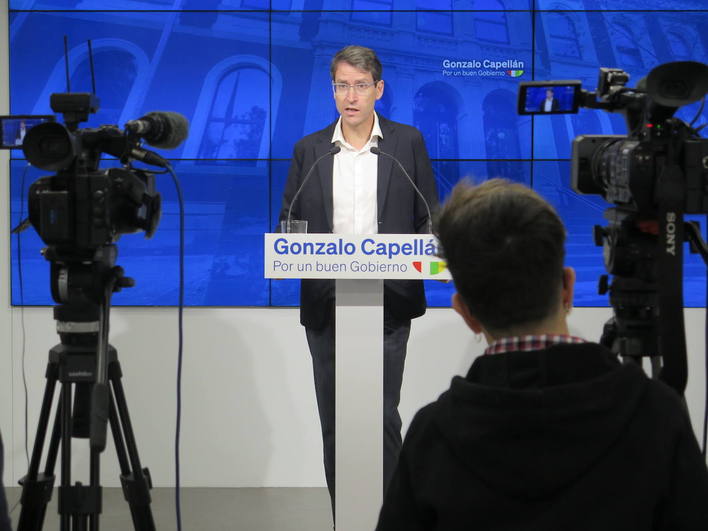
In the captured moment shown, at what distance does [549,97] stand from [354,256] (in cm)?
81

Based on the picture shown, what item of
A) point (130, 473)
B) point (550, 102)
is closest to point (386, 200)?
point (550, 102)

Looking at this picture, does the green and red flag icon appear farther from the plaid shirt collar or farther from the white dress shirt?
the plaid shirt collar

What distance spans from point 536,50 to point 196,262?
2.02m

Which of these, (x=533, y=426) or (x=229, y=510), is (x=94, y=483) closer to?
(x=533, y=426)

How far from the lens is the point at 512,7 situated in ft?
13.5

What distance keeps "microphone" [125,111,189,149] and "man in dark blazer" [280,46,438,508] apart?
81 cm

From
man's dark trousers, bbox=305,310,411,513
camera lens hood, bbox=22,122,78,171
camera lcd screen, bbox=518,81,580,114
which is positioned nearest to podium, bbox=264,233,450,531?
man's dark trousers, bbox=305,310,411,513

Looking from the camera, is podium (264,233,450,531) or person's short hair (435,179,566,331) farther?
podium (264,233,450,531)

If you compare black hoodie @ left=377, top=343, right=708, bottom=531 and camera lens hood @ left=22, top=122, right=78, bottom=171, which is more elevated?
camera lens hood @ left=22, top=122, right=78, bottom=171

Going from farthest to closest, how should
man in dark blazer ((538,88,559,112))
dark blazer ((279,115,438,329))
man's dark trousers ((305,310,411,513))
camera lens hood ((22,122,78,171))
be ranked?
dark blazer ((279,115,438,329)), man's dark trousers ((305,310,411,513)), man in dark blazer ((538,88,559,112)), camera lens hood ((22,122,78,171))

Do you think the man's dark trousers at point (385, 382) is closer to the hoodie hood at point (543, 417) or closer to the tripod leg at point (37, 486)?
the tripod leg at point (37, 486)

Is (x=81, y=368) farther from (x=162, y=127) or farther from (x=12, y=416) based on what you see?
(x=12, y=416)

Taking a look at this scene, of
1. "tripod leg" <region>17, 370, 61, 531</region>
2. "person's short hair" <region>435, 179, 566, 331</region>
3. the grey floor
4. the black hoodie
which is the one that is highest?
"person's short hair" <region>435, 179, 566, 331</region>

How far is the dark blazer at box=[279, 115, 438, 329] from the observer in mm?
2996
